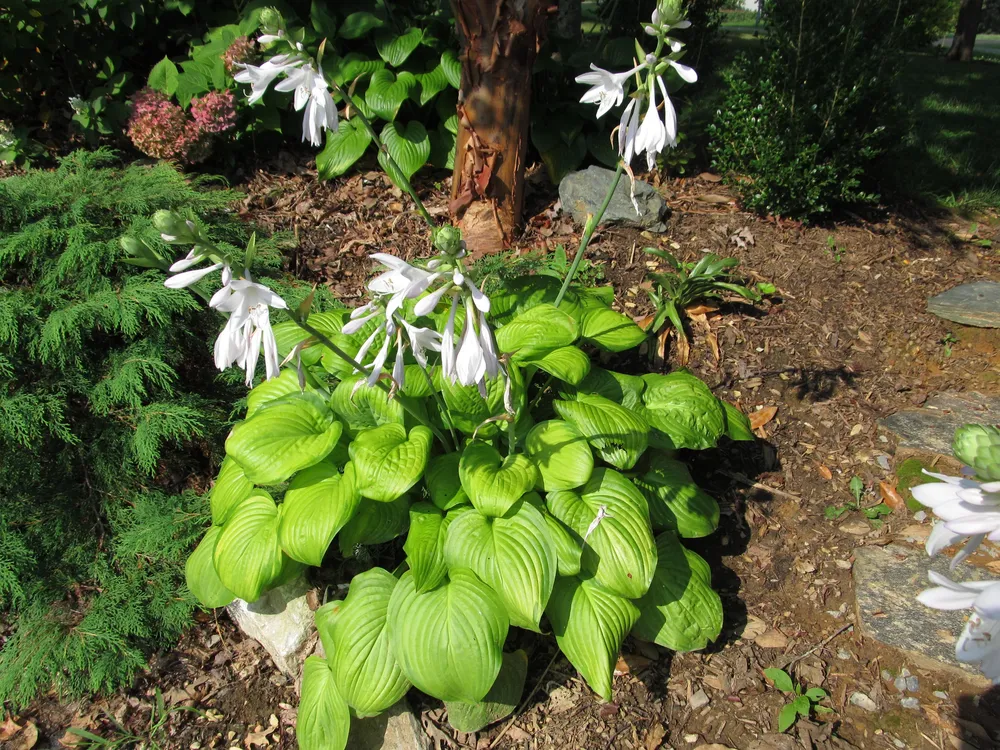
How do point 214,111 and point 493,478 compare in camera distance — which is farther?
point 214,111

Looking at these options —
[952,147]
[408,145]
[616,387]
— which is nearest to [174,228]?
[616,387]

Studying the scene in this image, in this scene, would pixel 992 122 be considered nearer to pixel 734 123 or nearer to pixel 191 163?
pixel 734 123

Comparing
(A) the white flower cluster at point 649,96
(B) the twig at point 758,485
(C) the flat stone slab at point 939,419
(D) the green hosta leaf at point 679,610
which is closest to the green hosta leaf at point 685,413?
(D) the green hosta leaf at point 679,610

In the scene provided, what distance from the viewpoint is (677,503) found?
2590 mm

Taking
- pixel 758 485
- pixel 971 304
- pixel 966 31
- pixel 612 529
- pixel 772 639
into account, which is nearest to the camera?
pixel 612 529

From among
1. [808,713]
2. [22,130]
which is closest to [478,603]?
[808,713]

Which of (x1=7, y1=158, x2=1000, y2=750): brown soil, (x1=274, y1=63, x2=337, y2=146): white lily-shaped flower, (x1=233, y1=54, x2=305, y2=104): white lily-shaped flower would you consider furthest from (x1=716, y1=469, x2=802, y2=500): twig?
(x1=233, y1=54, x2=305, y2=104): white lily-shaped flower

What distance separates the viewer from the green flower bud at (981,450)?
1.00 meters

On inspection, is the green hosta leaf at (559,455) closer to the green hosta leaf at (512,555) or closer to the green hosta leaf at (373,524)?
the green hosta leaf at (512,555)

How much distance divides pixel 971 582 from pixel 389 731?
206cm

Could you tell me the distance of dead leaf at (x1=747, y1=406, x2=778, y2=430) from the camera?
330 centimetres

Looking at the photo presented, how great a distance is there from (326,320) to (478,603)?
1.38 m

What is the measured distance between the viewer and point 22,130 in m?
4.56

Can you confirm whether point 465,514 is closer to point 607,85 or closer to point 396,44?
point 607,85
